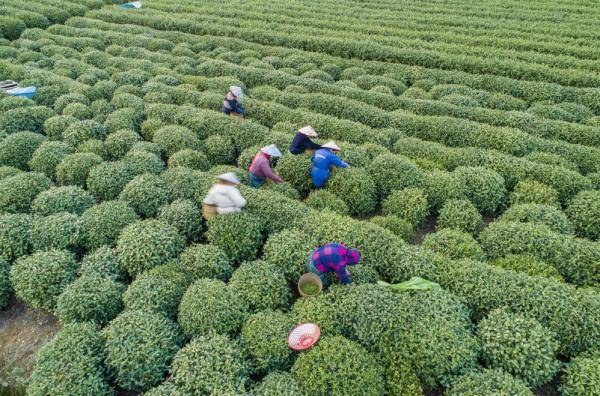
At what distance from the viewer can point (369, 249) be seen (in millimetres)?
7570

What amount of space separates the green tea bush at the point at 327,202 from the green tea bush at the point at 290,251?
47.5 inches

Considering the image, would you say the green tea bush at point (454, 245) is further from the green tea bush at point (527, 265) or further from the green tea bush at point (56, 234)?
the green tea bush at point (56, 234)

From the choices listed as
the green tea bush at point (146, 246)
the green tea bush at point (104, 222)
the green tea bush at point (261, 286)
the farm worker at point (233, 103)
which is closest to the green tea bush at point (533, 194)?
the green tea bush at point (261, 286)

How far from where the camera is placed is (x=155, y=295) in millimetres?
6832

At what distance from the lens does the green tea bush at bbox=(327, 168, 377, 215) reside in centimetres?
914

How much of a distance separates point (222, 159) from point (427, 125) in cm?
582

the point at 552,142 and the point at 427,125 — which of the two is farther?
the point at 427,125

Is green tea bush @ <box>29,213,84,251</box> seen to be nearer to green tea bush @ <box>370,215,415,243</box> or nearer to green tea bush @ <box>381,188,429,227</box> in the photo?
green tea bush @ <box>370,215,415,243</box>

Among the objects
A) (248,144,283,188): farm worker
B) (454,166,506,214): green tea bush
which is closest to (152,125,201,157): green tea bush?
(248,144,283,188): farm worker

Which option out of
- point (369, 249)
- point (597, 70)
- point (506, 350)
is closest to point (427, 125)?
point (369, 249)

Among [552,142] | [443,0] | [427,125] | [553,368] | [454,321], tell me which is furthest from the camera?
[443,0]

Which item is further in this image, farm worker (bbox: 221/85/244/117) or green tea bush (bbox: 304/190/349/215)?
farm worker (bbox: 221/85/244/117)

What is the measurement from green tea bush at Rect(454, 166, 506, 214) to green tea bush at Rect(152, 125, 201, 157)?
6.73 meters

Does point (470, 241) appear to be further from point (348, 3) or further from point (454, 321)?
point (348, 3)
